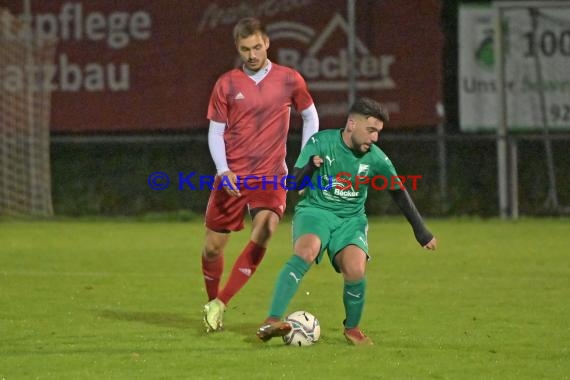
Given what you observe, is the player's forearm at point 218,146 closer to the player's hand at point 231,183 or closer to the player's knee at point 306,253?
the player's hand at point 231,183

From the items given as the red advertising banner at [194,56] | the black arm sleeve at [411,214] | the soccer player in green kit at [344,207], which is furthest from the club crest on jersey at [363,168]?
the red advertising banner at [194,56]

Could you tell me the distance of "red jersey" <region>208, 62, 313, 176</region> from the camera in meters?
8.28

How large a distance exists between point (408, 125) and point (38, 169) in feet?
16.0

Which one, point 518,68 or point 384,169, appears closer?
point 384,169

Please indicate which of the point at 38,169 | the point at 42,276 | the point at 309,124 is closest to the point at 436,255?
the point at 42,276

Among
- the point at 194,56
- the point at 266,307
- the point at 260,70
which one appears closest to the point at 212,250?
the point at 266,307

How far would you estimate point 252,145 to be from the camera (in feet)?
27.3

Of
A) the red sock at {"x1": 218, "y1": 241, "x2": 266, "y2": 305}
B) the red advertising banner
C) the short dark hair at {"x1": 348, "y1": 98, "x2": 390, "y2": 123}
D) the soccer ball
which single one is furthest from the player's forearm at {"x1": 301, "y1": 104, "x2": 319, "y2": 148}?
the red advertising banner

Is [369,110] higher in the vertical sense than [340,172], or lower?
higher

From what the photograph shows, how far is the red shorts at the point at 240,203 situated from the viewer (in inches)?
325

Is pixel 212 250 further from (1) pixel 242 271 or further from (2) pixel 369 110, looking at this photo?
(2) pixel 369 110

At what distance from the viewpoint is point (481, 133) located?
17.8m

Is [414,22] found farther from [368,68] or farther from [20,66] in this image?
[20,66]

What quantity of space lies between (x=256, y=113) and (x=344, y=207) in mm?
991
